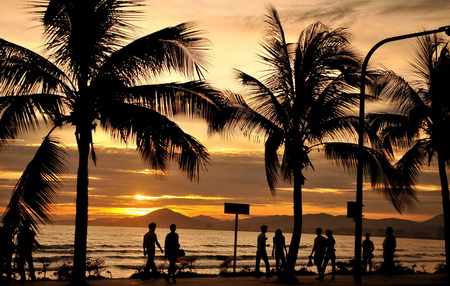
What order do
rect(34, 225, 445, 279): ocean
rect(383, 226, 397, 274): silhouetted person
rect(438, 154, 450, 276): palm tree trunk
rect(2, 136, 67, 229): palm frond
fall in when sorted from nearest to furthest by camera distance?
1. rect(2, 136, 67, 229): palm frond
2. rect(438, 154, 450, 276): palm tree trunk
3. rect(383, 226, 397, 274): silhouetted person
4. rect(34, 225, 445, 279): ocean

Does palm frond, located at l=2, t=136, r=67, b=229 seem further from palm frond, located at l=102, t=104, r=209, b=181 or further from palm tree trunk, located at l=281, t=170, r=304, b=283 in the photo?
palm tree trunk, located at l=281, t=170, r=304, b=283

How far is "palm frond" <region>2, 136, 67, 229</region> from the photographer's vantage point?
14.9 meters

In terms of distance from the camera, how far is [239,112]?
19.6 meters

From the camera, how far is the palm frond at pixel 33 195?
14.9 meters

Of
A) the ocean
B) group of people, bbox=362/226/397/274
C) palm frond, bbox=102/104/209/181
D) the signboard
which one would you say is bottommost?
the ocean

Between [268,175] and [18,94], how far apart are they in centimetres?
856

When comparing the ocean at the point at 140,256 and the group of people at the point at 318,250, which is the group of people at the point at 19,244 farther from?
the group of people at the point at 318,250

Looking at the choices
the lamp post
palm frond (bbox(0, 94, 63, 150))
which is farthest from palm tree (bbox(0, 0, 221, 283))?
the lamp post

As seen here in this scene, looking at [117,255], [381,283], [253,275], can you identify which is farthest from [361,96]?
[117,255]

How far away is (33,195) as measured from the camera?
14.9m

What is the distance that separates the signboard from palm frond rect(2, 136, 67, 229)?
762 cm

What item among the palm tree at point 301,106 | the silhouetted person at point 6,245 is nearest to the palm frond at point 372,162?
the palm tree at point 301,106

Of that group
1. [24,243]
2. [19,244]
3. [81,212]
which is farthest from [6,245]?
[81,212]

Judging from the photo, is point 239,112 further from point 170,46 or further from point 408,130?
point 408,130
